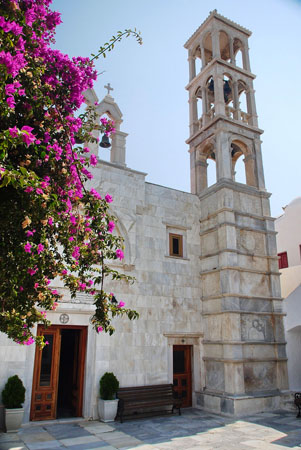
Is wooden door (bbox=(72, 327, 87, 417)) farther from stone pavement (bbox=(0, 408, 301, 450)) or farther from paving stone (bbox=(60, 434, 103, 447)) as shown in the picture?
paving stone (bbox=(60, 434, 103, 447))

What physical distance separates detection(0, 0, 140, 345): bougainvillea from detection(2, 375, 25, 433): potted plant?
424 centimetres

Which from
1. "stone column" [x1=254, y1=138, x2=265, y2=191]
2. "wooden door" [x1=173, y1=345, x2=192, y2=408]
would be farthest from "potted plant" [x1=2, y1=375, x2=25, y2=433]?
"stone column" [x1=254, y1=138, x2=265, y2=191]

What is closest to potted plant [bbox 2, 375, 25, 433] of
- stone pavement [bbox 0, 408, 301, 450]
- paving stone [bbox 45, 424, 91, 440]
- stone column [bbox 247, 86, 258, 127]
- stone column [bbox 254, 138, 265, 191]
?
stone pavement [bbox 0, 408, 301, 450]

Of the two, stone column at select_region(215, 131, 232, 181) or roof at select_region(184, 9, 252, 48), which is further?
roof at select_region(184, 9, 252, 48)

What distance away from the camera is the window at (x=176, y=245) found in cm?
1358

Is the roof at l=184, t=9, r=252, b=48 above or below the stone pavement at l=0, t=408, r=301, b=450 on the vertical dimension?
above

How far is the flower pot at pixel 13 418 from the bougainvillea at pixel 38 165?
4.32m

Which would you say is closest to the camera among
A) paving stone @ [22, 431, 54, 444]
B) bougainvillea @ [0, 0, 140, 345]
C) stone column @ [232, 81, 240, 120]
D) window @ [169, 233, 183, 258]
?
bougainvillea @ [0, 0, 140, 345]

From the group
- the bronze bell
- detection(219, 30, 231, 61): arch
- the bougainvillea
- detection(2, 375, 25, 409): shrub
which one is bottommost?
detection(2, 375, 25, 409): shrub

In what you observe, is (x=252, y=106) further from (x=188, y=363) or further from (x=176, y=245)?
(x=188, y=363)

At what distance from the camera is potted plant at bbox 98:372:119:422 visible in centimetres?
1026

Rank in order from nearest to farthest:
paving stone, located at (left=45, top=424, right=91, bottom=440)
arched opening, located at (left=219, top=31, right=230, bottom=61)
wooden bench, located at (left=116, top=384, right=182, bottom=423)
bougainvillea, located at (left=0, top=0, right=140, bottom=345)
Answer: bougainvillea, located at (left=0, top=0, right=140, bottom=345) → paving stone, located at (left=45, top=424, right=91, bottom=440) → wooden bench, located at (left=116, top=384, right=182, bottom=423) → arched opening, located at (left=219, top=31, right=230, bottom=61)

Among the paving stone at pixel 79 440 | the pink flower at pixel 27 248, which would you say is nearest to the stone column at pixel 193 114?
the paving stone at pixel 79 440

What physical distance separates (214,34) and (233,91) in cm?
260
